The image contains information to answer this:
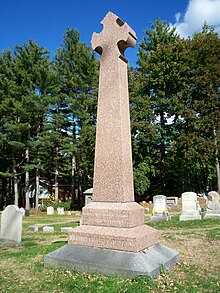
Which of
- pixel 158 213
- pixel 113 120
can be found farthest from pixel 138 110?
pixel 113 120

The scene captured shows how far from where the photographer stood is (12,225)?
8016 mm

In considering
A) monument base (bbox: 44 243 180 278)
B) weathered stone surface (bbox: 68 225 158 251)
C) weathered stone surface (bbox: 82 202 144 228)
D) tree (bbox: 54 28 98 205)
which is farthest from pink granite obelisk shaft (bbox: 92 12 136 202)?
tree (bbox: 54 28 98 205)

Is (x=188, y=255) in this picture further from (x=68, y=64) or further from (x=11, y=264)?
(x=68, y=64)

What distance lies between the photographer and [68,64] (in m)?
32.9

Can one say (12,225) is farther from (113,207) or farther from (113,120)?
(113,120)

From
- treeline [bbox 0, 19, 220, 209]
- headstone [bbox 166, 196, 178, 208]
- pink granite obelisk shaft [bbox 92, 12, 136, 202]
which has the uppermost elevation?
treeline [bbox 0, 19, 220, 209]

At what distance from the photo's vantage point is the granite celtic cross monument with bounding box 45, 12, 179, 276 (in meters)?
4.34

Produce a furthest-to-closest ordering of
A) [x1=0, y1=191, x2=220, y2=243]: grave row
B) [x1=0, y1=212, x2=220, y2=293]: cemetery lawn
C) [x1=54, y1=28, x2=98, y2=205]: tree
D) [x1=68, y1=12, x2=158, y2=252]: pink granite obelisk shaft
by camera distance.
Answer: [x1=54, y1=28, x2=98, y2=205]: tree
[x1=0, y1=191, x2=220, y2=243]: grave row
[x1=68, y1=12, x2=158, y2=252]: pink granite obelisk shaft
[x1=0, y1=212, x2=220, y2=293]: cemetery lawn

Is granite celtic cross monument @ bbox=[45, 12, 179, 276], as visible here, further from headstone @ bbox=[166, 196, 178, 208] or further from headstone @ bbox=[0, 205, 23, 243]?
headstone @ bbox=[166, 196, 178, 208]

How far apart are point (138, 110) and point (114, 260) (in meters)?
24.3

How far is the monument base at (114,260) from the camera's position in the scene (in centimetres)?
406

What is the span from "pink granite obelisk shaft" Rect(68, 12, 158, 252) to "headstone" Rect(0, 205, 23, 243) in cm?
355

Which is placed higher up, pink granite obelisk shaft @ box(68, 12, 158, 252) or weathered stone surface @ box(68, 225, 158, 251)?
pink granite obelisk shaft @ box(68, 12, 158, 252)

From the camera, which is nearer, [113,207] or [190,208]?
[113,207]
